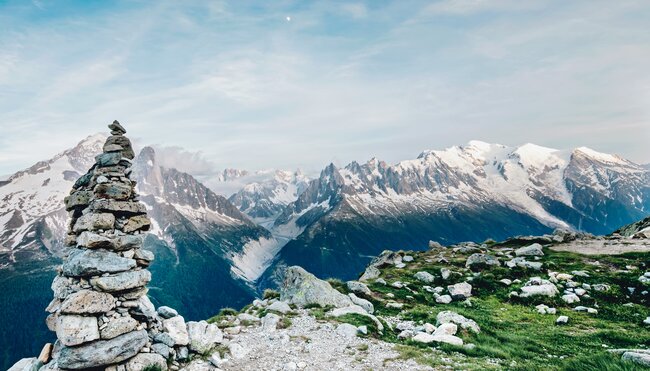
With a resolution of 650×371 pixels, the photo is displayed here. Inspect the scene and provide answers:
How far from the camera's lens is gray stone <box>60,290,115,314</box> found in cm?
1594

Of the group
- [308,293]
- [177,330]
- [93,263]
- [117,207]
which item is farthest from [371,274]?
[93,263]

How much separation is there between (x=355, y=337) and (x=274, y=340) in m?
4.90

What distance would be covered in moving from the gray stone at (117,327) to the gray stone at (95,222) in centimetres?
479

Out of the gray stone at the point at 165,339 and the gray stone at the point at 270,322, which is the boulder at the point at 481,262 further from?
the gray stone at the point at 165,339

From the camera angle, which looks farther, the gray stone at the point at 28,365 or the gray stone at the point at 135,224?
the gray stone at the point at 135,224

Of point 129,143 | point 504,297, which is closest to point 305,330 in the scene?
point 129,143

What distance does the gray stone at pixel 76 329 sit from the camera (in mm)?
15516

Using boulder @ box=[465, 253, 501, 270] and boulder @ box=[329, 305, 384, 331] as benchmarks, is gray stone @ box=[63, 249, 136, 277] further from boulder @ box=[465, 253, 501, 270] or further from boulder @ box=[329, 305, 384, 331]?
boulder @ box=[465, 253, 501, 270]

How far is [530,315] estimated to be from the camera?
27906 millimetres

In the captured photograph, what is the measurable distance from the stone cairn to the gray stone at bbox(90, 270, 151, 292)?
43 millimetres

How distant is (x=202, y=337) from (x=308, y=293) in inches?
462

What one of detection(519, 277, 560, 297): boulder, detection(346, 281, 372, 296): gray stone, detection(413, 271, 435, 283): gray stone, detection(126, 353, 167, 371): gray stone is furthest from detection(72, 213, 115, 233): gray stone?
detection(519, 277, 560, 297): boulder

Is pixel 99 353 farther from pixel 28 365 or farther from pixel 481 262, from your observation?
pixel 481 262

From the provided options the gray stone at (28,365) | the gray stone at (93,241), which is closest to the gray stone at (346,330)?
the gray stone at (93,241)
